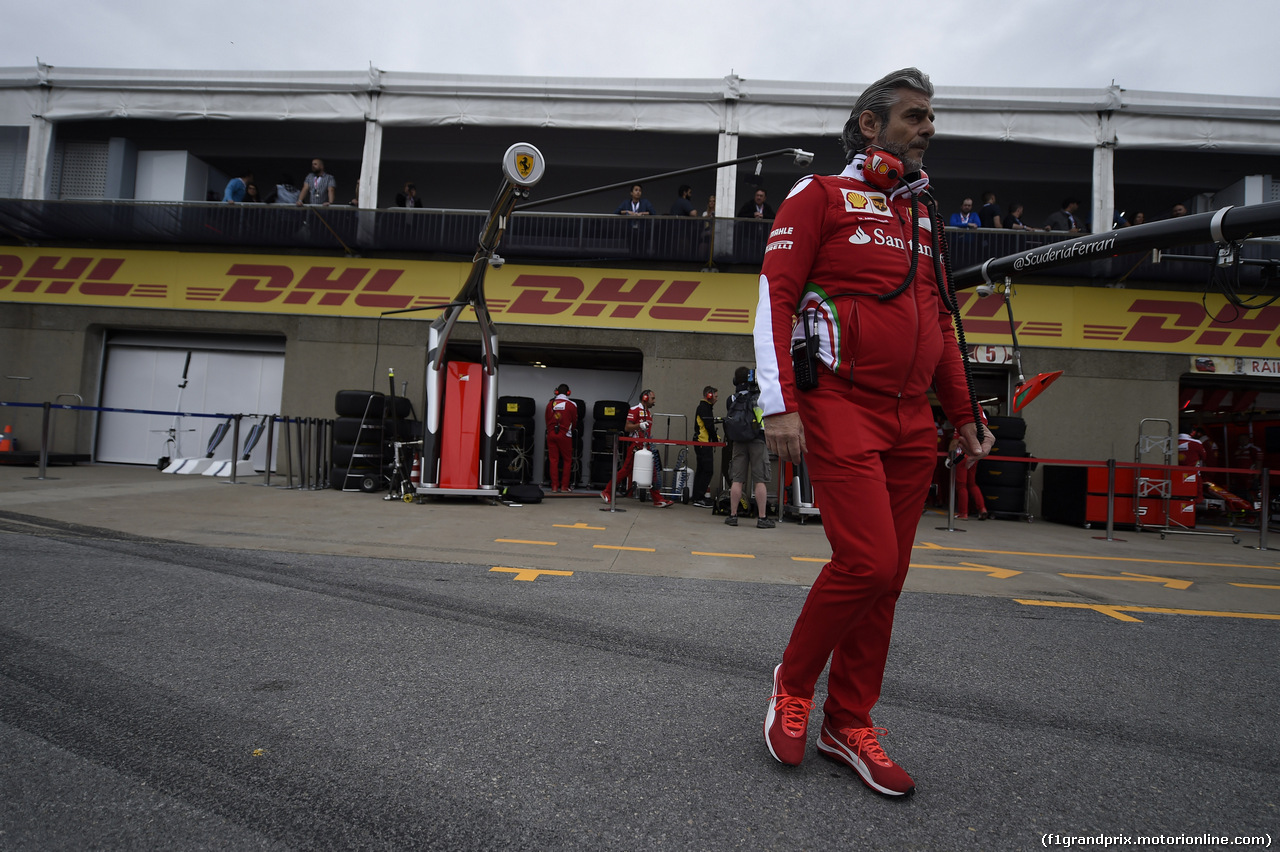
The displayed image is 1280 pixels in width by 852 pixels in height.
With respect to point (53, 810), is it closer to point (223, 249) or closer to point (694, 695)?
point (694, 695)

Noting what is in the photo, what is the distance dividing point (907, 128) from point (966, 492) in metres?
9.77

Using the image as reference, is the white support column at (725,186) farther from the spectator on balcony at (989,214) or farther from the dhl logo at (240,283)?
the dhl logo at (240,283)

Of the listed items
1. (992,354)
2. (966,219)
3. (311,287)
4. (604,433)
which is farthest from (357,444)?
(966,219)

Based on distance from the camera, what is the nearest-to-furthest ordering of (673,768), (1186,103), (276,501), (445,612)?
(673,768) → (445,612) → (276,501) → (1186,103)

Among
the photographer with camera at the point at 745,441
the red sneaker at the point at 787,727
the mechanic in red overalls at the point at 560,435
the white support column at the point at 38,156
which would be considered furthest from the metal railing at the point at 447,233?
the red sneaker at the point at 787,727

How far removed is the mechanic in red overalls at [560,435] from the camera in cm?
1145

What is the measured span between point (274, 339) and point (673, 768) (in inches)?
548

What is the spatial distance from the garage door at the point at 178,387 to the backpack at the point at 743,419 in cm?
985

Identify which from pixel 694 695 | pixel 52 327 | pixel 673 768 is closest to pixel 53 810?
pixel 673 768

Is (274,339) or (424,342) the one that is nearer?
(424,342)

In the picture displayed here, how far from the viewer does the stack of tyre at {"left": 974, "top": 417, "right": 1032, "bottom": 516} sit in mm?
10453

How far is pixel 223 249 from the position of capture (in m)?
12.9

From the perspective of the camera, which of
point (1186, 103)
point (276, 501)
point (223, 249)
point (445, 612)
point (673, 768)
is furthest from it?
point (223, 249)

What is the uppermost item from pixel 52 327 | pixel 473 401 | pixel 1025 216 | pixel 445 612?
pixel 1025 216
